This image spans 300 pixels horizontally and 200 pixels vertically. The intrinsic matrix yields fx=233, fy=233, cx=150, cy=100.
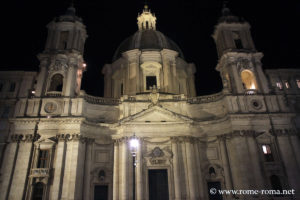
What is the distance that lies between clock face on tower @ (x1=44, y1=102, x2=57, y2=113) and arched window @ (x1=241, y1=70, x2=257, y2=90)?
80.1 feet

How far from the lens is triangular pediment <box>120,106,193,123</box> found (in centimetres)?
2683

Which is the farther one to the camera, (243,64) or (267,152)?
(243,64)

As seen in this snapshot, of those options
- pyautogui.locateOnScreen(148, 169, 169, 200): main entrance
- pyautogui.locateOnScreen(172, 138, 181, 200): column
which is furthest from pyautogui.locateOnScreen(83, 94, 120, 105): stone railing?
pyautogui.locateOnScreen(148, 169, 169, 200): main entrance

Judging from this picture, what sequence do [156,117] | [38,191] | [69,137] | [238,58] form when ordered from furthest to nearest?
[238,58] < [156,117] < [69,137] < [38,191]

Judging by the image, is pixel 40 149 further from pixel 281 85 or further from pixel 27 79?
pixel 281 85

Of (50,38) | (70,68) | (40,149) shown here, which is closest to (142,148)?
(40,149)

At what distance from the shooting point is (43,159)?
80.3 ft

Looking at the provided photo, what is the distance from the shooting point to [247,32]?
110 ft

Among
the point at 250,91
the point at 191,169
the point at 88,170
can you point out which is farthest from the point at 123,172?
the point at 250,91

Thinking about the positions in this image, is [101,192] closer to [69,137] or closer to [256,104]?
[69,137]

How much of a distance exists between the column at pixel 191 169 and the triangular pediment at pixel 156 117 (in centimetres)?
266

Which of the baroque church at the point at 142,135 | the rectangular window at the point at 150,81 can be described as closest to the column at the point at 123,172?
the baroque church at the point at 142,135

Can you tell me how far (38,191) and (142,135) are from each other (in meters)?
11.9

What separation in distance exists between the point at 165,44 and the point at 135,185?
22.3 metres
